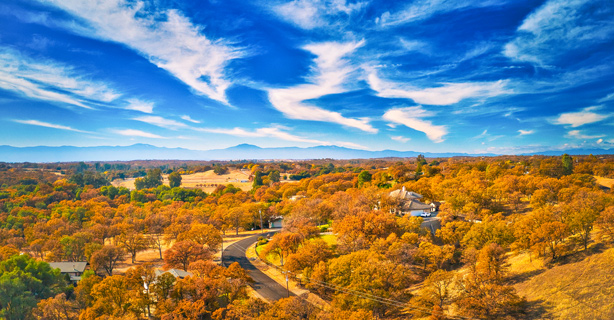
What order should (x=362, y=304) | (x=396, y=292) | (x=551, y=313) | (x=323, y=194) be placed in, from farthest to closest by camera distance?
(x=323, y=194), (x=396, y=292), (x=362, y=304), (x=551, y=313)

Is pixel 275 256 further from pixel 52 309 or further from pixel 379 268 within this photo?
pixel 52 309

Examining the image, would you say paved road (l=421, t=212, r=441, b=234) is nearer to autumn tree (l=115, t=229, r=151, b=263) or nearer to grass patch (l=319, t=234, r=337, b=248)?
grass patch (l=319, t=234, r=337, b=248)

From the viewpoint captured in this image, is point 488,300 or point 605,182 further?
point 605,182

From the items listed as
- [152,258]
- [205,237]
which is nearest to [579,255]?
A: [205,237]

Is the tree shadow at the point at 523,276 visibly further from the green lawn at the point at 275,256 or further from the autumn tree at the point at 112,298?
the autumn tree at the point at 112,298

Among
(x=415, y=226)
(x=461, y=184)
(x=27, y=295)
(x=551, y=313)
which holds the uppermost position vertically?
(x=461, y=184)

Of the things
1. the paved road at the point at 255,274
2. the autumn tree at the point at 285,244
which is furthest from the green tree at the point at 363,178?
the autumn tree at the point at 285,244

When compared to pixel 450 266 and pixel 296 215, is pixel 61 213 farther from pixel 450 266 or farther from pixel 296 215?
pixel 450 266

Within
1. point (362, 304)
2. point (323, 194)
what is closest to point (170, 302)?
point (362, 304)
